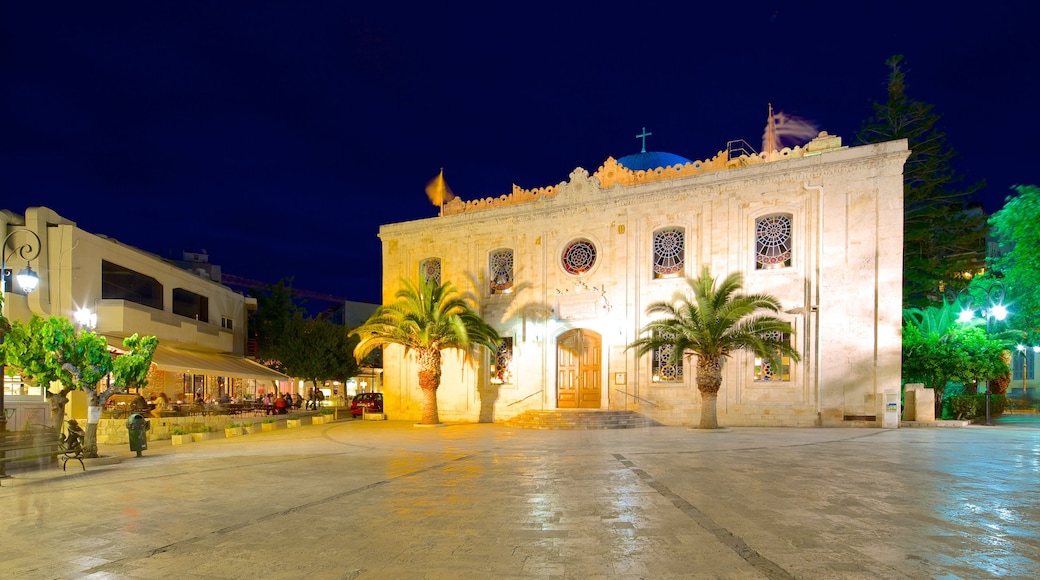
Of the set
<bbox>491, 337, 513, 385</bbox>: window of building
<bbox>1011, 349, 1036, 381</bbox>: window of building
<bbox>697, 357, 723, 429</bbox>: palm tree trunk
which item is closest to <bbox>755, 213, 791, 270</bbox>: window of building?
<bbox>697, 357, 723, 429</bbox>: palm tree trunk

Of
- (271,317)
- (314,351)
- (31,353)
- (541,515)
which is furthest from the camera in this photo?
(271,317)

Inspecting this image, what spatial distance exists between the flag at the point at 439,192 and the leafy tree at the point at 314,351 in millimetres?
Result: 10314

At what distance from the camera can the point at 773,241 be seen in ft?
69.9

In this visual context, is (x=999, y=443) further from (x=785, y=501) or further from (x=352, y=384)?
(x=352, y=384)

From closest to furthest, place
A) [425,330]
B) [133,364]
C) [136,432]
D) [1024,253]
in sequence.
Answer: [133,364], [136,432], [425,330], [1024,253]

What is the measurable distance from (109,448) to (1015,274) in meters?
31.1

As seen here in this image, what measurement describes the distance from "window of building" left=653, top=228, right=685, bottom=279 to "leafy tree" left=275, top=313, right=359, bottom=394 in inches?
724

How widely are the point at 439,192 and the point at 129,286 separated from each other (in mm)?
13456

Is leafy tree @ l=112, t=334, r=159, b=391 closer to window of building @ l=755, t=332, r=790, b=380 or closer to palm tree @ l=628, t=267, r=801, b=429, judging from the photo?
palm tree @ l=628, t=267, r=801, b=429

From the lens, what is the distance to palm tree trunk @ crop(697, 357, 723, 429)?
1928 centimetres

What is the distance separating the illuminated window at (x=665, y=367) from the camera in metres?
22.2

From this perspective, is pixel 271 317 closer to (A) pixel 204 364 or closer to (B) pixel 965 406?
(A) pixel 204 364

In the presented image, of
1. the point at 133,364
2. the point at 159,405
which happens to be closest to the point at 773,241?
the point at 133,364

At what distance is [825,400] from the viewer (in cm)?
1995
